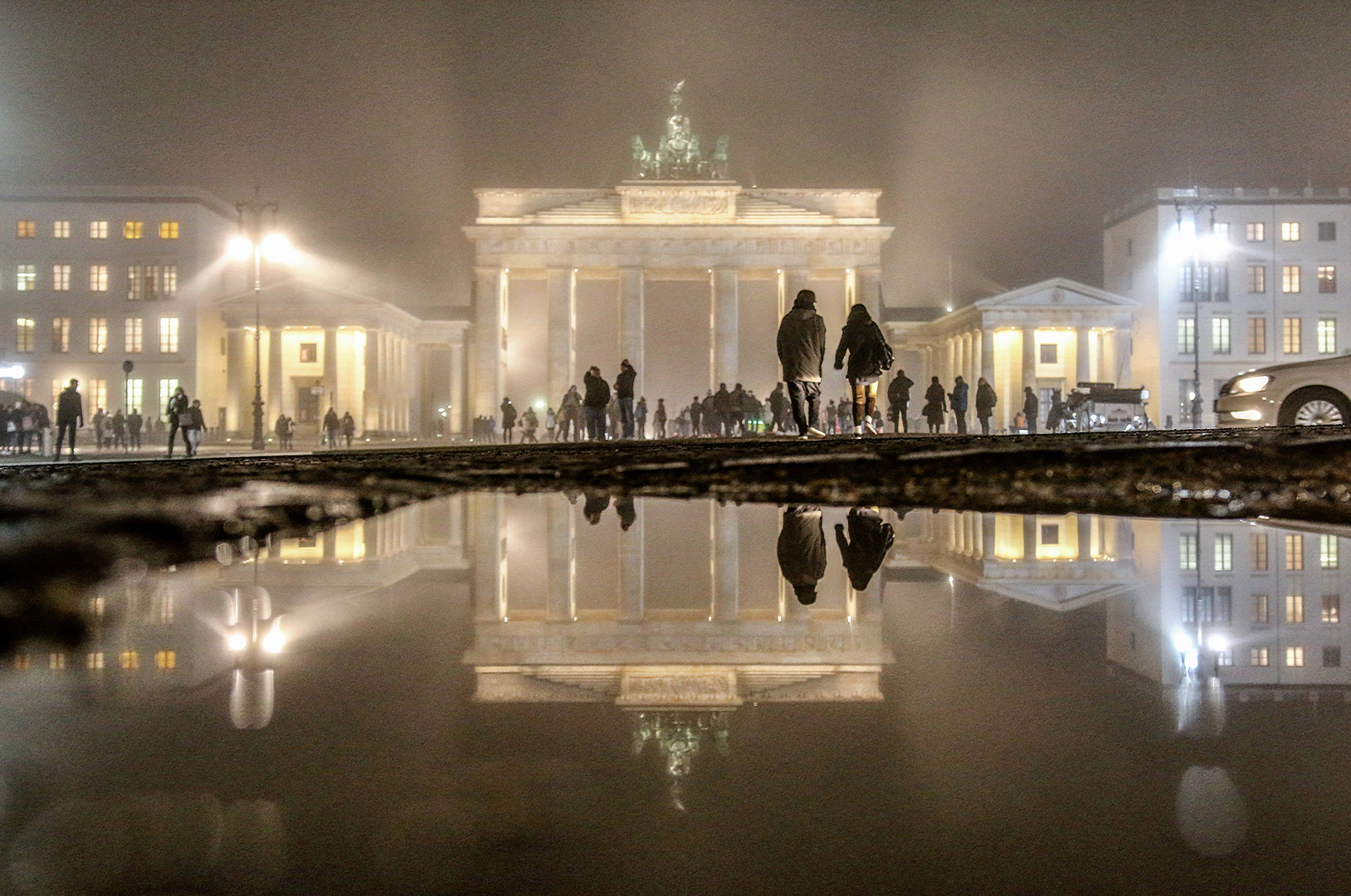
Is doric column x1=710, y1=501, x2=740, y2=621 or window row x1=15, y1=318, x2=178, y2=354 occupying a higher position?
window row x1=15, y1=318, x2=178, y2=354

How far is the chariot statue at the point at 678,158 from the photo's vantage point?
53500mm

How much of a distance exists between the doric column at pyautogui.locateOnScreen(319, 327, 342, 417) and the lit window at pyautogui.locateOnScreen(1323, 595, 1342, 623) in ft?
165

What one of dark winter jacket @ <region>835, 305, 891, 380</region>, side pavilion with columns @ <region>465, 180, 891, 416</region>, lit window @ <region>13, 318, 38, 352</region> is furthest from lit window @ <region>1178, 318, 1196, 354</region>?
lit window @ <region>13, 318, 38, 352</region>

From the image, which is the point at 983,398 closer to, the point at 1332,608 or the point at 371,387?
the point at 371,387

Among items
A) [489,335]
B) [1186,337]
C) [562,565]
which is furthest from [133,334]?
[562,565]

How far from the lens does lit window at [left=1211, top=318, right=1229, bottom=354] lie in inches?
2386

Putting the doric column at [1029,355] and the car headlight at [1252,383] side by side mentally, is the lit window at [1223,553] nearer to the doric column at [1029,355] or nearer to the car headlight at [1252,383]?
the car headlight at [1252,383]

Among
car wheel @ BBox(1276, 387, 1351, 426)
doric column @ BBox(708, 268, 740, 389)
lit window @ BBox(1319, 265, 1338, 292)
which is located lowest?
car wheel @ BBox(1276, 387, 1351, 426)

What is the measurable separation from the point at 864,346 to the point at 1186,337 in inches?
2051

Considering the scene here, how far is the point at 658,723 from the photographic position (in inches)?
61.9

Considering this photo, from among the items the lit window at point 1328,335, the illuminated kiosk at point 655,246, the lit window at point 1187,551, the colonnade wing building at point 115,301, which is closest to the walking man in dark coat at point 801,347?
the lit window at point 1187,551

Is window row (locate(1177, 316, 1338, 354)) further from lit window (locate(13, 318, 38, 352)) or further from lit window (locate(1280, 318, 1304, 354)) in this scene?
lit window (locate(13, 318, 38, 352))

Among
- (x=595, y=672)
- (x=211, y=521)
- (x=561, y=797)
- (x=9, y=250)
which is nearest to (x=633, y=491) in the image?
(x=211, y=521)

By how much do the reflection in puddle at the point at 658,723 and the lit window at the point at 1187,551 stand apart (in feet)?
0.52
